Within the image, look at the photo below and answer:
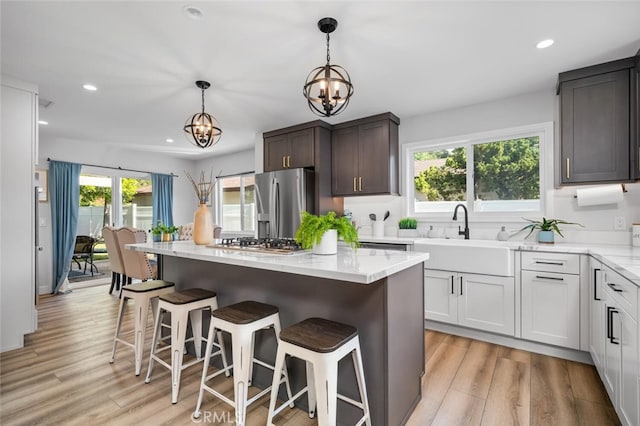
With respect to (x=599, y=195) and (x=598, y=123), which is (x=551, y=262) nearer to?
(x=599, y=195)

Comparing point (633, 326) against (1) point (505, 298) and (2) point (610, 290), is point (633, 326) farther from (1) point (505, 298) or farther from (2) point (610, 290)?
(1) point (505, 298)

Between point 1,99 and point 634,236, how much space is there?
18.4ft

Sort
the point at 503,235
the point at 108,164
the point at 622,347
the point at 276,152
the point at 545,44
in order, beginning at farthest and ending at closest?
1. the point at 108,164
2. the point at 276,152
3. the point at 503,235
4. the point at 545,44
5. the point at 622,347

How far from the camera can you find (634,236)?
2.55 m

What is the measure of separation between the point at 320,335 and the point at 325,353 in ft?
0.42

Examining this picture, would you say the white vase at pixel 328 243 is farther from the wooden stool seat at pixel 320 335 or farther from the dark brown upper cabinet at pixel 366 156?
the dark brown upper cabinet at pixel 366 156

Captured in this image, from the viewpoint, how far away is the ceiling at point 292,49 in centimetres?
193

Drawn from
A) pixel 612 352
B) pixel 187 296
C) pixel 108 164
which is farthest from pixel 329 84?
pixel 108 164

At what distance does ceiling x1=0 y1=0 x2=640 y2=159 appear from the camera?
6.34ft

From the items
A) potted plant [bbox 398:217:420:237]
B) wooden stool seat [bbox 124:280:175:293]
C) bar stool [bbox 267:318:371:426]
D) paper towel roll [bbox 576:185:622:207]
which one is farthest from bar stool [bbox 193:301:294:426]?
paper towel roll [bbox 576:185:622:207]

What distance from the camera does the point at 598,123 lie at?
8.47 feet

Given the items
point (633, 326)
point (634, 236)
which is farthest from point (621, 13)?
point (633, 326)

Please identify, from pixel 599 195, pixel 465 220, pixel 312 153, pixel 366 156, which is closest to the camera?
pixel 599 195

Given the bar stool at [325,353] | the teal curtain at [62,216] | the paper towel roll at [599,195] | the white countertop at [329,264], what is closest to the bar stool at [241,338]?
the bar stool at [325,353]
